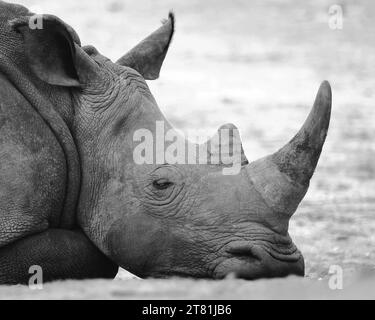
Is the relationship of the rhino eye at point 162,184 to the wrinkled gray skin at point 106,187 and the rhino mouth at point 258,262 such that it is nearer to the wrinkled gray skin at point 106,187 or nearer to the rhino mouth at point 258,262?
the wrinkled gray skin at point 106,187

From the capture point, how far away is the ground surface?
877 centimetres

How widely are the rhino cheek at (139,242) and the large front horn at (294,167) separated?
21.6 inches

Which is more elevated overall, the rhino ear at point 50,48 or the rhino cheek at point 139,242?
the rhino ear at point 50,48

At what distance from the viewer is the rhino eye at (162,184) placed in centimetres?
675

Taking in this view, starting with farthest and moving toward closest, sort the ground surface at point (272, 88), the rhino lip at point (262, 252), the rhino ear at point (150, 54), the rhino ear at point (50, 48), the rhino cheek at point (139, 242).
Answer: the ground surface at point (272, 88) < the rhino ear at point (150, 54) < the rhino ear at point (50, 48) < the rhino cheek at point (139, 242) < the rhino lip at point (262, 252)

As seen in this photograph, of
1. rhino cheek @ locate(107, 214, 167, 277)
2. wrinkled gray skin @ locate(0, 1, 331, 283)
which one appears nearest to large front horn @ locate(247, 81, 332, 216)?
wrinkled gray skin @ locate(0, 1, 331, 283)

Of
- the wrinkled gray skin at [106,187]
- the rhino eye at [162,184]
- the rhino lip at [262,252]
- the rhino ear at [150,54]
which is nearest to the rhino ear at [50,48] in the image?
the wrinkled gray skin at [106,187]

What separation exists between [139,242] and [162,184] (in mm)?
317

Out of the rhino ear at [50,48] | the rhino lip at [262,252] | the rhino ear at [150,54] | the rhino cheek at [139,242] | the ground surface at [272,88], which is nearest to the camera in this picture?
the rhino lip at [262,252]

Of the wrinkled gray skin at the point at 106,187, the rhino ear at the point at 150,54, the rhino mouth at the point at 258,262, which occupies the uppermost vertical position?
the rhino ear at the point at 150,54

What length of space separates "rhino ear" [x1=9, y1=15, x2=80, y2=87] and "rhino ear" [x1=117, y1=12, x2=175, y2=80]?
0.58 metres

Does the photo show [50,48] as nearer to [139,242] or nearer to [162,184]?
[162,184]

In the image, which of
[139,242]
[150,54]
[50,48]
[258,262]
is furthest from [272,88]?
[258,262]

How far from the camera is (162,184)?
6.75 metres
